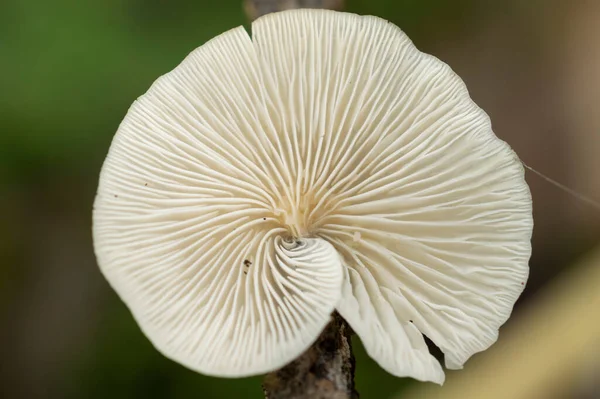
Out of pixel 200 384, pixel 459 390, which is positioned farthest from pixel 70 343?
pixel 459 390

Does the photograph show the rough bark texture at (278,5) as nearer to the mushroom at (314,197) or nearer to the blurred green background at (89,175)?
the mushroom at (314,197)

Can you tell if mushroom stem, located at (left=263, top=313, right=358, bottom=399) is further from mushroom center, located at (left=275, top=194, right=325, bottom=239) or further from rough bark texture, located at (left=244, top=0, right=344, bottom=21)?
rough bark texture, located at (left=244, top=0, right=344, bottom=21)

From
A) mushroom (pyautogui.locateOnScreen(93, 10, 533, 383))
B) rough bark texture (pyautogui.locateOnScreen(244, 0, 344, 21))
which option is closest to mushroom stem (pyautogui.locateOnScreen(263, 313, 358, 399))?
mushroom (pyautogui.locateOnScreen(93, 10, 533, 383))

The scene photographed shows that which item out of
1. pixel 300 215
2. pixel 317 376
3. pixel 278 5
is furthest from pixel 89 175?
pixel 317 376

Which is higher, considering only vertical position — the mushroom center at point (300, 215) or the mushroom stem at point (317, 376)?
the mushroom center at point (300, 215)

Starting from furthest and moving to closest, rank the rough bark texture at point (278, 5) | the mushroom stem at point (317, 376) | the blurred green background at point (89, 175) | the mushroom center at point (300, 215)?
the blurred green background at point (89, 175) → the rough bark texture at point (278, 5) → the mushroom center at point (300, 215) → the mushroom stem at point (317, 376)

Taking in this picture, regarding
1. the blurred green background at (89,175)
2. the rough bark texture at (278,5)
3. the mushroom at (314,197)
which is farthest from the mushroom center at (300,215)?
the blurred green background at (89,175)

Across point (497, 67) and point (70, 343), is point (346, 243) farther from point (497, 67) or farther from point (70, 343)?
point (497, 67)

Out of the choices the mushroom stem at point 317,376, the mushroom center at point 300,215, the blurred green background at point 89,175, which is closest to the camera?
the mushroom stem at point 317,376
